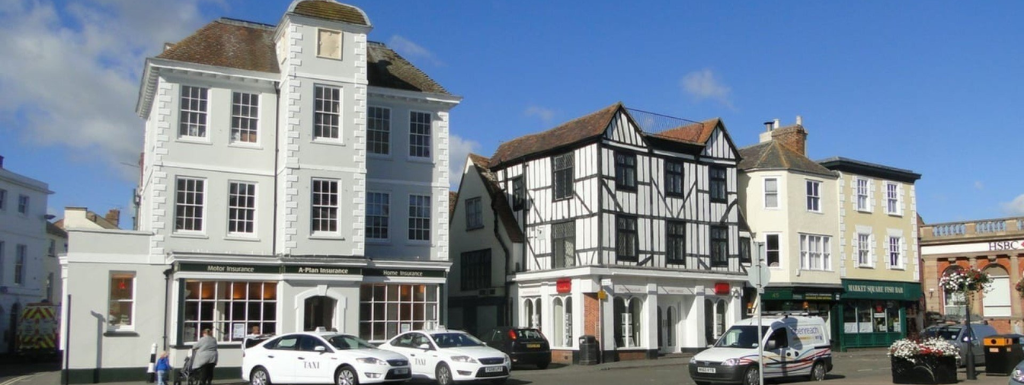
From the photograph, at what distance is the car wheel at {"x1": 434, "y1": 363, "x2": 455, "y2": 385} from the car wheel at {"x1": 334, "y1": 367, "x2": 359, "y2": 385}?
2.54 m

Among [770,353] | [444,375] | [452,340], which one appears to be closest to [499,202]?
[452,340]

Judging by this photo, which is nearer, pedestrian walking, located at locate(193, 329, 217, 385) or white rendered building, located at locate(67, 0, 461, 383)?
pedestrian walking, located at locate(193, 329, 217, 385)

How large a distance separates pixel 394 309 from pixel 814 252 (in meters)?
19.8

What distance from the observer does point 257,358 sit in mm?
22031

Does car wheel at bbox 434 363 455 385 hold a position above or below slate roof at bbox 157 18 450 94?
below

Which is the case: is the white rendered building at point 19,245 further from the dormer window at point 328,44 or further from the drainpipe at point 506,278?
the drainpipe at point 506,278

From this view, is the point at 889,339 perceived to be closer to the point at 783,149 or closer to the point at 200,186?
the point at 783,149

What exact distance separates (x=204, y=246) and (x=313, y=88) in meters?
5.70

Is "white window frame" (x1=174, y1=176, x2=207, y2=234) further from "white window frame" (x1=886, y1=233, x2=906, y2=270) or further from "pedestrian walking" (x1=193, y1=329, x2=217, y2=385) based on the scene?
"white window frame" (x1=886, y1=233, x2=906, y2=270)

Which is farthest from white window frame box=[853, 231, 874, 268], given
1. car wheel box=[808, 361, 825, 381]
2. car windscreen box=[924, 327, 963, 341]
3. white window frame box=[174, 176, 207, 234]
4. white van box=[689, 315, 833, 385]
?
white window frame box=[174, 176, 207, 234]

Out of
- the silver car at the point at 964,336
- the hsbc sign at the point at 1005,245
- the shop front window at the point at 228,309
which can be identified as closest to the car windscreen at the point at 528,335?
the shop front window at the point at 228,309

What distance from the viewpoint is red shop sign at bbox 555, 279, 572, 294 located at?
110 feet

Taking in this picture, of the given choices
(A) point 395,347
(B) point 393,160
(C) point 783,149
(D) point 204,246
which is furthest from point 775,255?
(D) point 204,246

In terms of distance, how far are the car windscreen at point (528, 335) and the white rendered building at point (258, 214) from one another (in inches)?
107
